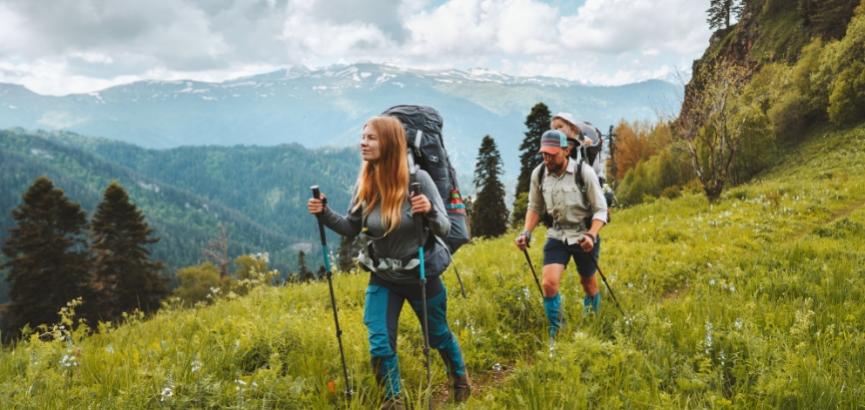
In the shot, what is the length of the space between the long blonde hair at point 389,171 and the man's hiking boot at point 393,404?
1.39 meters

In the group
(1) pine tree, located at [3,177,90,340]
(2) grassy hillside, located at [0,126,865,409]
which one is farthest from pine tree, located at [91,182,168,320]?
(2) grassy hillside, located at [0,126,865,409]

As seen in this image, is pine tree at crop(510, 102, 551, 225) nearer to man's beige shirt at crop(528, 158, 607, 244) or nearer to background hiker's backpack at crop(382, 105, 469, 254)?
man's beige shirt at crop(528, 158, 607, 244)

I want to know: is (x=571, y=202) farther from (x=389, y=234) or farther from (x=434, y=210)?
(x=389, y=234)

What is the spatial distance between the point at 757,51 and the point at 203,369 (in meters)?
67.2

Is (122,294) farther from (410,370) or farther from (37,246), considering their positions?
(410,370)

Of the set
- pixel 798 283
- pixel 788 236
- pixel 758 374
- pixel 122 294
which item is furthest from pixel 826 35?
pixel 122 294

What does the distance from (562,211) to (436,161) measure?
1.96 meters

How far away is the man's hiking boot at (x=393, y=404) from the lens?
3732mm

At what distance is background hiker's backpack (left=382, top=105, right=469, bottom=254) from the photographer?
4125mm

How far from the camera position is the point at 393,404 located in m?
3.80

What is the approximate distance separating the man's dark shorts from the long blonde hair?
8.01ft

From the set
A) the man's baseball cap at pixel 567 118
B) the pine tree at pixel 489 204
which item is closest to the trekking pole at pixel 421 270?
the man's baseball cap at pixel 567 118

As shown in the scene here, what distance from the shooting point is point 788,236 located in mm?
11094

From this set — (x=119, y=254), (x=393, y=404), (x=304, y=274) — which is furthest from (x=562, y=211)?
(x=119, y=254)
